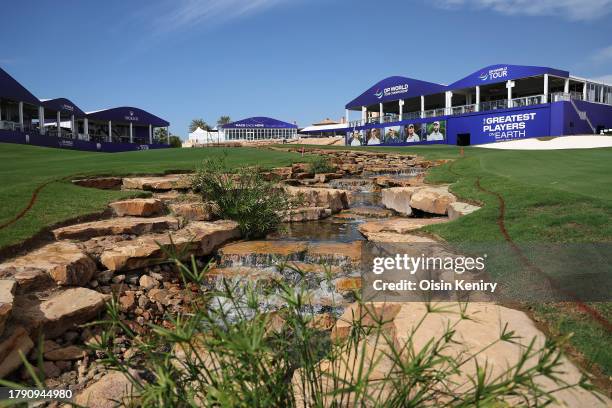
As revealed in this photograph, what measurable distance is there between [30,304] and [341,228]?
6.54 m

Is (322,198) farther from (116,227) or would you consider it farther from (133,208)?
(116,227)

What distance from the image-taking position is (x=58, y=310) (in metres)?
4.93

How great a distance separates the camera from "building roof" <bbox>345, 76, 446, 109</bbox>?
150 feet

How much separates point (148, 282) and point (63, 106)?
4443cm

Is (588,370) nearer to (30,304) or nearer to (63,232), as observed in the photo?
(30,304)

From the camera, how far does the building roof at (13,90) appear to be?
113 ft

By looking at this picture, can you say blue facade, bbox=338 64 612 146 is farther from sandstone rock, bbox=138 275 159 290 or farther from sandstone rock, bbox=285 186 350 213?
sandstone rock, bbox=138 275 159 290

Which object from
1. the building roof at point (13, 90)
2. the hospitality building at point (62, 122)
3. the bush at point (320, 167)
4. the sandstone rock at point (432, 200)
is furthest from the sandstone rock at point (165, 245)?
the building roof at point (13, 90)

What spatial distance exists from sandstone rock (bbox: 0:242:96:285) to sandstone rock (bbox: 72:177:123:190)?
225 inches

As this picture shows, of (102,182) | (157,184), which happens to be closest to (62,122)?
(102,182)

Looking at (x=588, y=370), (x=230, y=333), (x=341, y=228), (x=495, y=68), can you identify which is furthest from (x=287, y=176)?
(x=495, y=68)

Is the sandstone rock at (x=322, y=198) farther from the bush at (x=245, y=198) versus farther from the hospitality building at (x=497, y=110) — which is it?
the hospitality building at (x=497, y=110)

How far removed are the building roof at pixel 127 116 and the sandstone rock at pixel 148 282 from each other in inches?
2011

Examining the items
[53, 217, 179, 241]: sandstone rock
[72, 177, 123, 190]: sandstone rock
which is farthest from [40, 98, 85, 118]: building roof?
[53, 217, 179, 241]: sandstone rock
